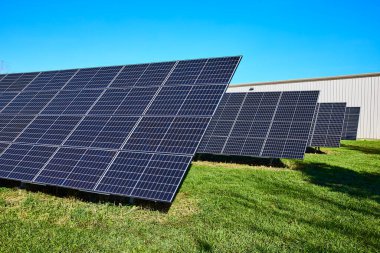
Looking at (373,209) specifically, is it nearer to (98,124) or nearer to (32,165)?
(98,124)

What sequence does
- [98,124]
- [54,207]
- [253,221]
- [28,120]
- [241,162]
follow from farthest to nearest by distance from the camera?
[241,162], [28,120], [98,124], [54,207], [253,221]

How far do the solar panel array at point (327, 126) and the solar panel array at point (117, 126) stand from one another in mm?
13728

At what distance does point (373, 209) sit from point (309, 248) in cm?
363

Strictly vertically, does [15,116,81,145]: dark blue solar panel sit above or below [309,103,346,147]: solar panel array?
below

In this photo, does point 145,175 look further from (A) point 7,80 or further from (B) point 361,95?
(B) point 361,95

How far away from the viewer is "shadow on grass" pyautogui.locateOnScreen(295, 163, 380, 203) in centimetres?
1033

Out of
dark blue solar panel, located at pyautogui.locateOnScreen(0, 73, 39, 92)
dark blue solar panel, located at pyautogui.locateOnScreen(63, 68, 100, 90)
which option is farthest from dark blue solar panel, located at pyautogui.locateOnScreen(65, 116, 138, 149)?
dark blue solar panel, located at pyautogui.locateOnScreen(0, 73, 39, 92)

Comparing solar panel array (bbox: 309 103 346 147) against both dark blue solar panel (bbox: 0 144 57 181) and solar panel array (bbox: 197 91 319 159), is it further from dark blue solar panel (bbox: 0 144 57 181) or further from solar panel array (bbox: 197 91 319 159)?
dark blue solar panel (bbox: 0 144 57 181)

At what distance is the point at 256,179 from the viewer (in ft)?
39.0

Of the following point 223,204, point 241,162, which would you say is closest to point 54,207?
point 223,204

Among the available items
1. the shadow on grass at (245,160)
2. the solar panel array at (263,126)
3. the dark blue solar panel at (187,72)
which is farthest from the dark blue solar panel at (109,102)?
the shadow on grass at (245,160)

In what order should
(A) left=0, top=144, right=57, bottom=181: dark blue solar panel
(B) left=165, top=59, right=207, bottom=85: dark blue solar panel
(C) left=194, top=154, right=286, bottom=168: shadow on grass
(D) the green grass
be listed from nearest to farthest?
(D) the green grass, (A) left=0, top=144, right=57, bottom=181: dark blue solar panel, (B) left=165, top=59, right=207, bottom=85: dark blue solar panel, (C) left=194, top=154, right=286, bottom=168: shadow on grass

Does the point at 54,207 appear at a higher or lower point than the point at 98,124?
lower

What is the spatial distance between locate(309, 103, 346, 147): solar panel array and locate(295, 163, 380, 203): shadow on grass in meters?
6.90
